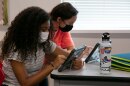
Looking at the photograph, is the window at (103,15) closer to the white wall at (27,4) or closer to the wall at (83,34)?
the wall at (83,34)

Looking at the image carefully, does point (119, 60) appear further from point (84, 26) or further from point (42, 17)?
point (84, 26)

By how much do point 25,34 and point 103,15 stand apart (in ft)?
5.38

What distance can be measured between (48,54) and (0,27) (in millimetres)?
1327

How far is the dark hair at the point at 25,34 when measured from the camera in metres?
1.54

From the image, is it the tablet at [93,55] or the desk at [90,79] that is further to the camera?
the tablet at [93,55]

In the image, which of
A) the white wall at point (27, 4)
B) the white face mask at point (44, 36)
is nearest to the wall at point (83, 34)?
the white wall at point (27, 4)

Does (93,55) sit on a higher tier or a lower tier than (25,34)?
lower

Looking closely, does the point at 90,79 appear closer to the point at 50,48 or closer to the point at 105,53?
the point at 105,53

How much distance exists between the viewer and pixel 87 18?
302 cm

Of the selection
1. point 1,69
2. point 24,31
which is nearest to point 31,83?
point 1,69

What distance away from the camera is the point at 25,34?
155 cm

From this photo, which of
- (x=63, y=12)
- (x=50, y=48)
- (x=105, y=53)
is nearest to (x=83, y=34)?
(x=63, y=12)

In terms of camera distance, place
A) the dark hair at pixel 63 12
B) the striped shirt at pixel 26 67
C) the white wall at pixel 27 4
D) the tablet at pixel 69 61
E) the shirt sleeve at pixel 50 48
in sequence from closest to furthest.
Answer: the tablet at pixel 69 61
the striped shirt at pixel 26 67
the shirt sleeve at pixel 50 48
the dark hair at pixel 63 12
the white wall at pixel 27 4

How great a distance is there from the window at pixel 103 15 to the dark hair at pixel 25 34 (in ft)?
4.80
